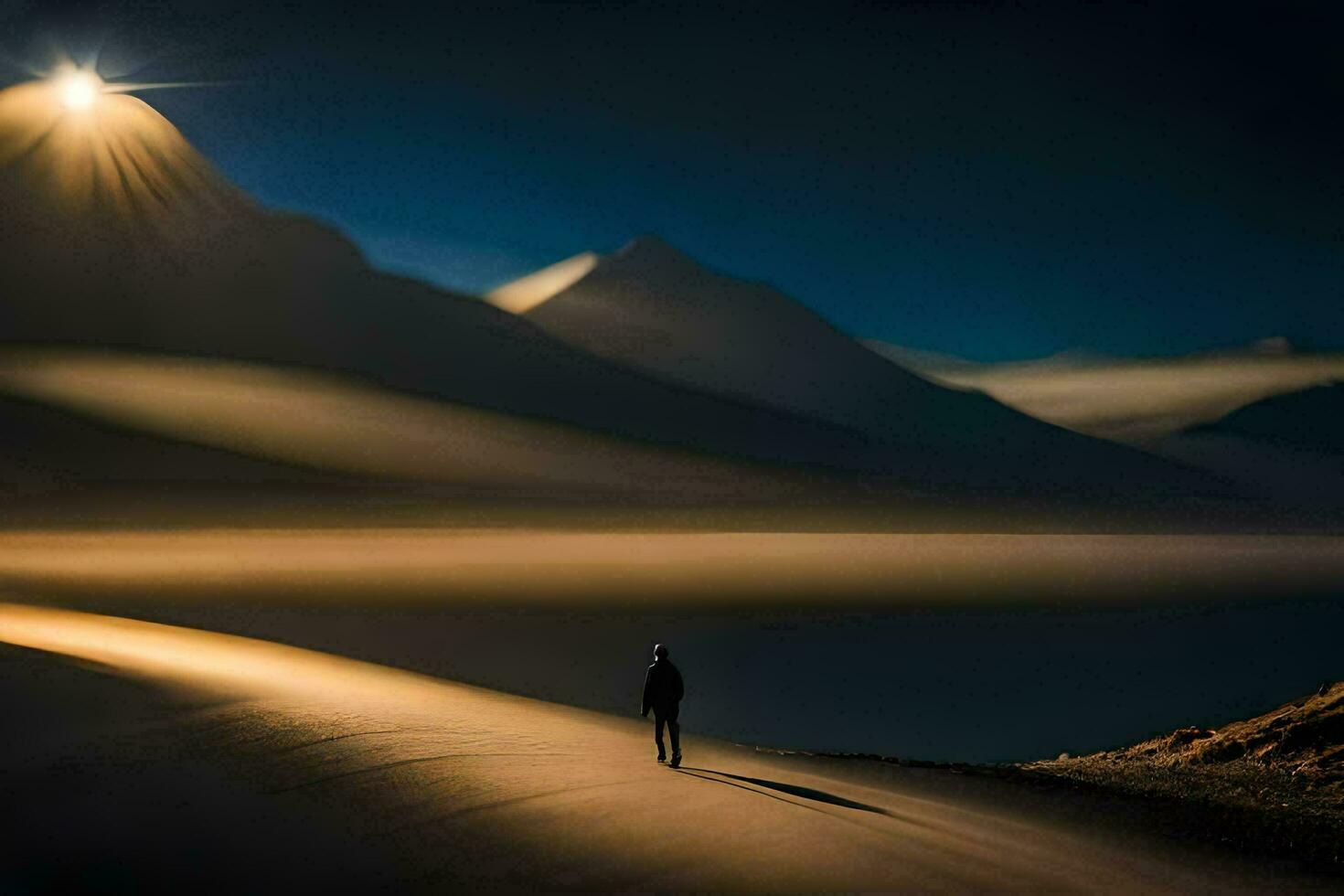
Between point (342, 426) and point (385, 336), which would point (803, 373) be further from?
point (342, 426)

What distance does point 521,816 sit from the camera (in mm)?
6691

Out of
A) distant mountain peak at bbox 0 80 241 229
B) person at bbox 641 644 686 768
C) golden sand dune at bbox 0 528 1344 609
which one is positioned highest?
distant mountain peak at bbox 0 80 241 229

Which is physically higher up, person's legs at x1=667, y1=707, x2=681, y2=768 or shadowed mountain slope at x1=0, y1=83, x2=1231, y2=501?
shadowed mountain slope at x1=0, y1=83, x2=1231, y2=501

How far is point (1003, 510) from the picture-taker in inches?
3076

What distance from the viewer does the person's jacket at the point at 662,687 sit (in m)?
8.02

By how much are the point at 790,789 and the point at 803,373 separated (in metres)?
106

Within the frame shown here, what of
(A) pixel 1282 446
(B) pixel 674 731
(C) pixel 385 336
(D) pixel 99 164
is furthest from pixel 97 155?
(A) pixel 1282 446

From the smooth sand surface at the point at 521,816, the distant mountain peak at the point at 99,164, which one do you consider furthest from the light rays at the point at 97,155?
the smooth sand surface at the point at 521,816

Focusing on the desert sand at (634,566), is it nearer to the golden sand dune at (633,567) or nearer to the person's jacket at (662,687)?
the golden sand dune at (633,567)

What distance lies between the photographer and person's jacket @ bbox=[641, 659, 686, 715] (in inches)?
316

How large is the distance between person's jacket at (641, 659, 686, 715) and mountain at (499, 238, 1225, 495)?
80.9m

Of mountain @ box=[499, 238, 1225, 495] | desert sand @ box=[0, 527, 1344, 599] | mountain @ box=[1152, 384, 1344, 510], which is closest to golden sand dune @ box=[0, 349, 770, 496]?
desert sand @ box=[0, 527, 1344, 599]

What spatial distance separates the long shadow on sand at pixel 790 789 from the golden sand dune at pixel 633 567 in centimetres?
1801

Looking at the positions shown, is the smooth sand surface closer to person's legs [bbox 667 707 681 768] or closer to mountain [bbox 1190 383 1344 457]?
person's legs [bbox 667 707 681 768]
